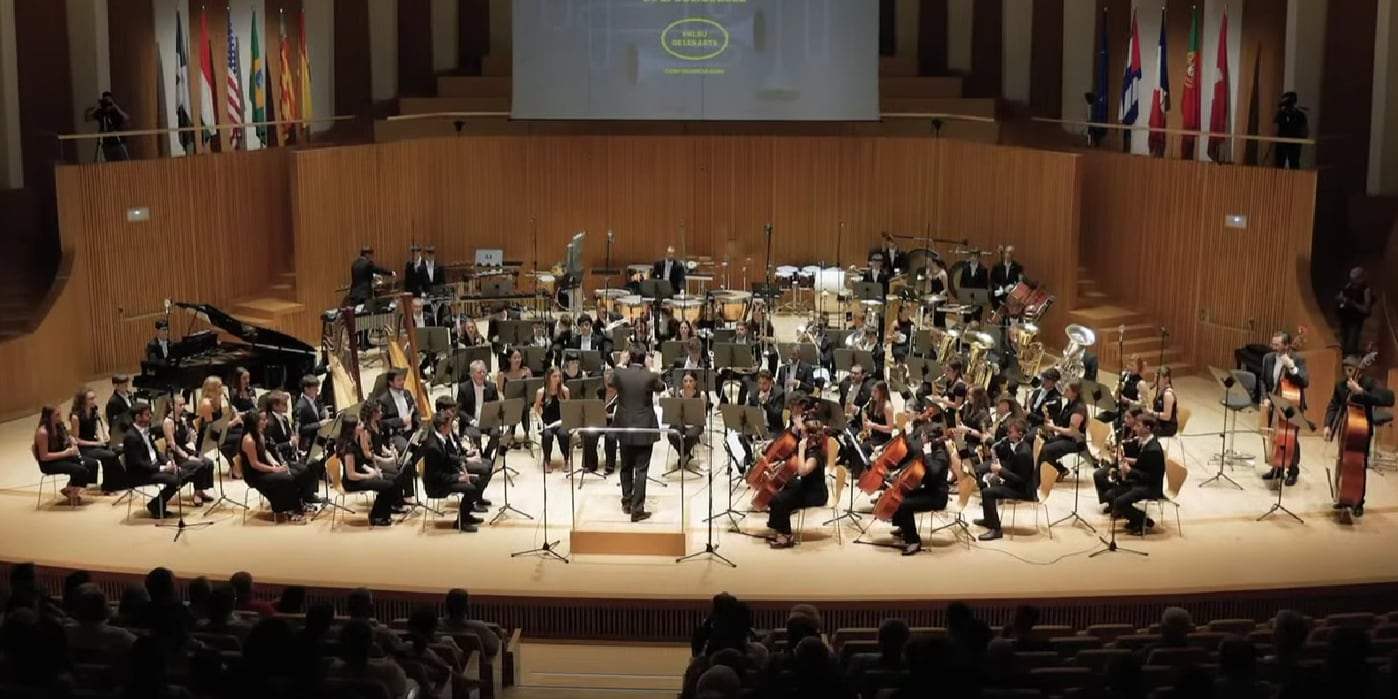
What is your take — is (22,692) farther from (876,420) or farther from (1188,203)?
(1188,203)

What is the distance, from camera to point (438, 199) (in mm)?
24031

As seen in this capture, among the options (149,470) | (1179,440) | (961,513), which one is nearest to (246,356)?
(149,470)

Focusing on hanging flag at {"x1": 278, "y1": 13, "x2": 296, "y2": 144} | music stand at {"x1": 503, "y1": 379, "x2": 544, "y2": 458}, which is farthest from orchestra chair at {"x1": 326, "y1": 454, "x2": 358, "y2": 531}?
hanging flag at {"x1": 278, "y1": 13, "x2": 296, "y2": 144}

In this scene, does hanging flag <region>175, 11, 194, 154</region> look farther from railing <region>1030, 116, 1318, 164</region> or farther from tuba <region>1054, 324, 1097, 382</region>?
tuba <region>1054, 324, 1097, 382</region>

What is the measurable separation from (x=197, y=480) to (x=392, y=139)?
37.0ft

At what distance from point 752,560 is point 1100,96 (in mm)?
13222

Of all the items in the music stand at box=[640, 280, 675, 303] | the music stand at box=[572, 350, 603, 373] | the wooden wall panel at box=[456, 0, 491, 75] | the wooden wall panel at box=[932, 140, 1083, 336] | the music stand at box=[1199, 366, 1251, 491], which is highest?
the wooden wall panel at box=[456, 0, 491, 75]

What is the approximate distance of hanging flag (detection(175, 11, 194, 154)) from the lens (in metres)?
22.1

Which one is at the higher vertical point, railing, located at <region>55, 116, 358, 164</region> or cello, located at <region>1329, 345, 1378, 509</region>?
railing, located at <region>55, 116, 358, 164</region>

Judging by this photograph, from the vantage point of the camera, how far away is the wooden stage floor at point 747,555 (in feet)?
38.1

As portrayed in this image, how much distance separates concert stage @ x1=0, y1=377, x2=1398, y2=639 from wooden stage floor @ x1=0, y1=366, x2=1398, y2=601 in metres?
0.02

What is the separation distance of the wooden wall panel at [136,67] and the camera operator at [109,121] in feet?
4.79

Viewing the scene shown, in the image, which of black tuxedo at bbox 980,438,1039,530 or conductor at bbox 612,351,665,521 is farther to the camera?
conductor at bbox 612,351,665,521

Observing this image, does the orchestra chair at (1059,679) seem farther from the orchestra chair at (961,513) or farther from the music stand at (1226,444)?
the music stand at (1226,444)
